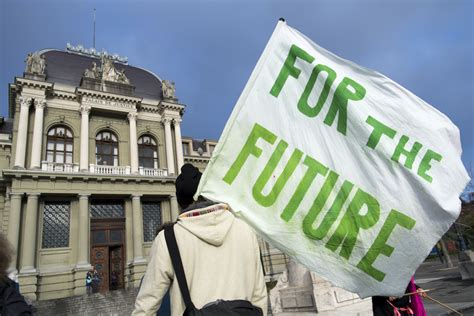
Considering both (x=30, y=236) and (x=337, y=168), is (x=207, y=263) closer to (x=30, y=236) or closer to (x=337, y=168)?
(x=337, y=168)

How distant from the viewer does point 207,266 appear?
5.65ft

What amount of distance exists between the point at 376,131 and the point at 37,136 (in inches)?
847

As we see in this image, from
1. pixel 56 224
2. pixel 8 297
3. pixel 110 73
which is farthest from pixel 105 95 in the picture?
pixel 8 297

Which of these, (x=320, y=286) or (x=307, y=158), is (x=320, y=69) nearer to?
(x=307, y=158)

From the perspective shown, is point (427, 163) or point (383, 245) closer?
point (383, 245)

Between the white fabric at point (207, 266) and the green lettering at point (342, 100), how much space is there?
3.55 ft

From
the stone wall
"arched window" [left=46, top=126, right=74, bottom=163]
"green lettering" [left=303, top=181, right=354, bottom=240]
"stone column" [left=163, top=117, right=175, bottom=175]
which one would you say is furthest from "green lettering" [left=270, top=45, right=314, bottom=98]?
"arched window" [left=46, top=126, right=74, bottom=163]

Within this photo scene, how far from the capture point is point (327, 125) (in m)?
2.31

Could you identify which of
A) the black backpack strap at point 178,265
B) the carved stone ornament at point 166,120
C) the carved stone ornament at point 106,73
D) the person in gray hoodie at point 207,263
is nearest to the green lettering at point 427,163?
the person in gray hoodie at point 207,263

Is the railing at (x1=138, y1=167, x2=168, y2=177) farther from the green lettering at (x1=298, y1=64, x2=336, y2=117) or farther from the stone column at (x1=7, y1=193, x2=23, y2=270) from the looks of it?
the green lettering at (x1=298, y1=64, x2=336, y2=117)

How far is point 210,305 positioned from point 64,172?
1969 centimetres

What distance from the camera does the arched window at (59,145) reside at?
1992cm

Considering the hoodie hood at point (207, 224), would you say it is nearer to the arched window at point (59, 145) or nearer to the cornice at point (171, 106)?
the arched window at point (59, 145)

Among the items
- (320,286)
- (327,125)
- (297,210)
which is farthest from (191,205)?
(320,286)
